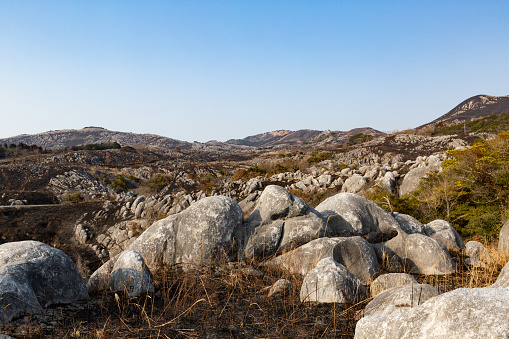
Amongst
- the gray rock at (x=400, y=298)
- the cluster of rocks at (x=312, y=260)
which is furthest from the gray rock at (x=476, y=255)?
the gray rock at (x=400, y=298)

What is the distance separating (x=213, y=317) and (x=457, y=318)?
139 inches

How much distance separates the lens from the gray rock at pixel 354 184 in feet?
73.9

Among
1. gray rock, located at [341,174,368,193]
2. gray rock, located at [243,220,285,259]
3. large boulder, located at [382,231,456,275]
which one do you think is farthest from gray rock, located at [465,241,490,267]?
gray rock, located at [341,174,368,193]

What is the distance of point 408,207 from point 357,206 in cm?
1033

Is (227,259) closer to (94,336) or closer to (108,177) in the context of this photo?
(94,336)

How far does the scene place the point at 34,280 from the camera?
4691mm

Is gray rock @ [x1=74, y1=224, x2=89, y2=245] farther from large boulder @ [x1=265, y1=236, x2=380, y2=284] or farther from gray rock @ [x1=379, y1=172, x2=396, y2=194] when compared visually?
gray rock @ [x1=379, y1=172, x2=396, y2=194]

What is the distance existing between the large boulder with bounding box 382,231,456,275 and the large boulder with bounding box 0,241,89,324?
752 centimetres

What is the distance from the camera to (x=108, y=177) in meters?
35.3

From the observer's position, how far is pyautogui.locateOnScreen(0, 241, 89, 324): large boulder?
13.4 ft

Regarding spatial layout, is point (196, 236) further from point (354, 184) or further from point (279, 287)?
point (354, 184)

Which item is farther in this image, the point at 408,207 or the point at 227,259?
the point at 408,207

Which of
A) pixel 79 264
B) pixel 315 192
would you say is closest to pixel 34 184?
pixel 79 264

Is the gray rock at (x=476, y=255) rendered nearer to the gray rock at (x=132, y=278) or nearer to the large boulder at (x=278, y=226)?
the large boulder at (x=278, y=226)
